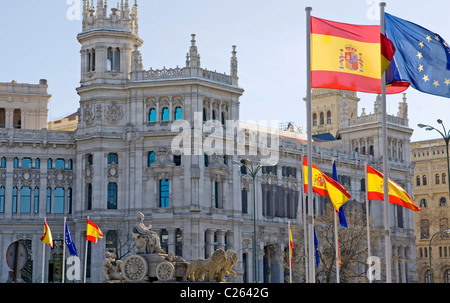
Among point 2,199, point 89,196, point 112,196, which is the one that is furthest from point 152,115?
point 2,199

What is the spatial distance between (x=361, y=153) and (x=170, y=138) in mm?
37014

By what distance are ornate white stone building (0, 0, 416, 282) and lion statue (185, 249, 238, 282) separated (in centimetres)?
3862

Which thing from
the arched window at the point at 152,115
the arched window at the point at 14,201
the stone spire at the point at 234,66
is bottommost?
the arched window at the point at 14,201

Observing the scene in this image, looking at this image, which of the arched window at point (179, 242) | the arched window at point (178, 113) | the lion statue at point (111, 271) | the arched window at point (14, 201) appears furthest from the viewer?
the arched window at point (14, 201)

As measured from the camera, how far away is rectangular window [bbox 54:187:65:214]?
95000 millimetres

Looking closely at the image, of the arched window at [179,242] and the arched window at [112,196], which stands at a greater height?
the arched window at [112,196]

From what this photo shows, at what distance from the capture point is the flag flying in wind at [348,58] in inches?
1341

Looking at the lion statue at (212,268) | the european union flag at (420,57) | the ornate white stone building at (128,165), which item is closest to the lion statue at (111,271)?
the lion statue at (212,268)

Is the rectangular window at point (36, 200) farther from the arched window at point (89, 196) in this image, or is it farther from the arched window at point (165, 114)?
the arched window at point (165, 114)

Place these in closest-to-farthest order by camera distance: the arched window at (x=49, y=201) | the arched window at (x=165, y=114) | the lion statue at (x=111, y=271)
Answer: the lion statue at (x=111, y=271)
the arched window at (x=165, y=114)
the arched window at (x=49, y=201)

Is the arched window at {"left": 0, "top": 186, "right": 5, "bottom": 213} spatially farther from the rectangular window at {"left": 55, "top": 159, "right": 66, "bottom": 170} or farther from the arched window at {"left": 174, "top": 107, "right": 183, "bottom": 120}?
the arched window at {"left": 174, "top": 107, "right": 183, "bottom": 120}

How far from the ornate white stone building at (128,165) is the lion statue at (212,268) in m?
38.6

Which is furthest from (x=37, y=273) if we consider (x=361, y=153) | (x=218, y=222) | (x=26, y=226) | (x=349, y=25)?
(x=349, y=25)

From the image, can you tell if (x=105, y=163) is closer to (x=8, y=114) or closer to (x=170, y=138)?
(x=170, y=138)
